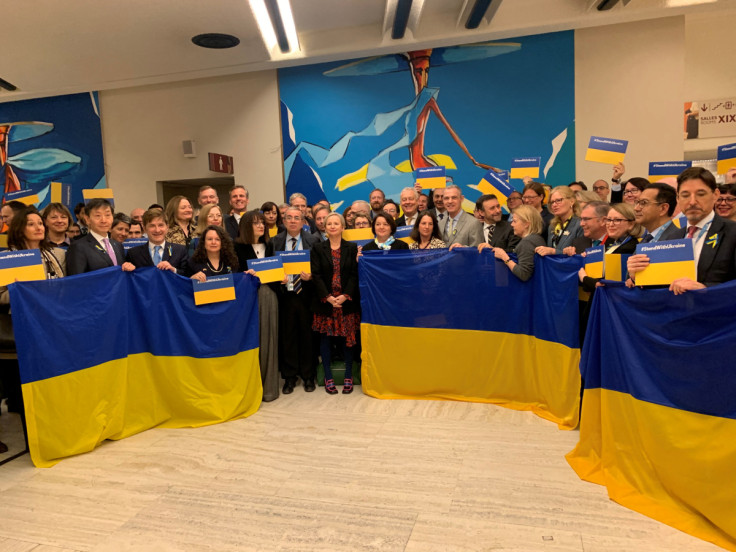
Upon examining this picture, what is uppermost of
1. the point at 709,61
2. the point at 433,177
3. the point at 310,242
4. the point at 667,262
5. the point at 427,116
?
the point at 709,61

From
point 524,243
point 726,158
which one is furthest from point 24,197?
point 726,158

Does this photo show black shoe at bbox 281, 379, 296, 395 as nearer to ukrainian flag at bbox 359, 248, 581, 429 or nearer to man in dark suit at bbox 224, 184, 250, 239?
ukrainian flag at bbox 359, 248, 581, 429

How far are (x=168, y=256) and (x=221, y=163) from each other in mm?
4934

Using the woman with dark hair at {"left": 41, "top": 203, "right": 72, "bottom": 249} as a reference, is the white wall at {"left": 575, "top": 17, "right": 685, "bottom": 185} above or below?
above

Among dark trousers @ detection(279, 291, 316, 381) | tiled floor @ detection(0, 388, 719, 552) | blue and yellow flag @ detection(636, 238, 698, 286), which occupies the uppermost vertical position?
blue and yellow flag @ detection(636, 238, 698, 286)

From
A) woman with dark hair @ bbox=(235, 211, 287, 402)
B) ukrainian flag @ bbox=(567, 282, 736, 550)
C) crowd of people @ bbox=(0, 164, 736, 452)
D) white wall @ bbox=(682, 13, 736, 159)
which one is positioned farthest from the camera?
white wall @ bbox=(682, 13, 736, 159)

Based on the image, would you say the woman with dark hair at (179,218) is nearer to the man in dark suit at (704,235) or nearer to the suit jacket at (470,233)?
the suit jacket at (470,233)

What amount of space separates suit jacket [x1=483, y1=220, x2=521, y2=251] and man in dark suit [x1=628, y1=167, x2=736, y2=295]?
1.68 meters

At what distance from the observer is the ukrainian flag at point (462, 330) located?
3.90 meters

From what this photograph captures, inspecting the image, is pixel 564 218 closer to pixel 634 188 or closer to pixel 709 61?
pixel 634 188

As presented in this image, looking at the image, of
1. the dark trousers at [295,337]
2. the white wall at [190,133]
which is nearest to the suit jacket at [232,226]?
the dark trousers at [295,337]

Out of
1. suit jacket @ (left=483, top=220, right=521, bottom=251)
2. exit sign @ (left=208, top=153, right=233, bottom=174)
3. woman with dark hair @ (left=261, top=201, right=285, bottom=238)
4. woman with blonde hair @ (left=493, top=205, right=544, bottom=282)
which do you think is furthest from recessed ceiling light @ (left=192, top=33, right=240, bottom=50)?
woman with blonde hair @ (left=493, top=205, right=544, bottom=282)

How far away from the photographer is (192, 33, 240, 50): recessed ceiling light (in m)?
7.38

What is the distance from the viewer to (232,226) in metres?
5.26
